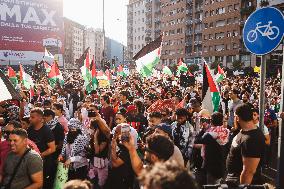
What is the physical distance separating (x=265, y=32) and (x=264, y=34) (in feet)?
0.09

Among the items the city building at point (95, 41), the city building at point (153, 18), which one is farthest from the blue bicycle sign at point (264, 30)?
the city building at point (95, 41)

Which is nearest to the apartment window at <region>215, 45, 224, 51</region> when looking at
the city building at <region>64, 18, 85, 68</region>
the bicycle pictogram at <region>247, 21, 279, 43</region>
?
the bicycle pictogram at <region>247, 21, 279, 43</region>

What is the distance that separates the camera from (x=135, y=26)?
383 feet

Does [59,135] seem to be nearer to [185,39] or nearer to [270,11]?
[270,11]

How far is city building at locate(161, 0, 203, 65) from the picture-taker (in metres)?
78.4

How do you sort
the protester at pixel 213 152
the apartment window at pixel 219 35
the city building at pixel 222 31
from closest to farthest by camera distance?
the protester at pixel 213 152, the city building at pixel 222 31, the apartment window at pixel 219 35

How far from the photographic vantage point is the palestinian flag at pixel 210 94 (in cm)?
655

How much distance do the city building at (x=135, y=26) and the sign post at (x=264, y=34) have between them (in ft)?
349

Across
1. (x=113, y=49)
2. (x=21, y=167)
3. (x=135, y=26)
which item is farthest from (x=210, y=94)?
(x=113, y=49)

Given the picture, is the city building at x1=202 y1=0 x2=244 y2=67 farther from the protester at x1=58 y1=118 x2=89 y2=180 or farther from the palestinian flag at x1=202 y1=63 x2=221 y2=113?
the protester at x1=58 y1=118 x2=89 y2=180

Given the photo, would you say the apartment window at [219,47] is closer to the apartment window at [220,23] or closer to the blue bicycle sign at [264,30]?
the apartment window at [220,23]

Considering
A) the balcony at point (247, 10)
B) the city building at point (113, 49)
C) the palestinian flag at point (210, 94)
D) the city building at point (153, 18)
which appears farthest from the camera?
the city building at point (113, 49)

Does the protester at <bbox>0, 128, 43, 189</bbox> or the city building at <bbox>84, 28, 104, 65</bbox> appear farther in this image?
the city building at <bbox>84, 28, 104, 65</bbox>

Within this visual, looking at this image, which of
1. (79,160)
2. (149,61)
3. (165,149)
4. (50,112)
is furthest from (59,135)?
(149,61)
